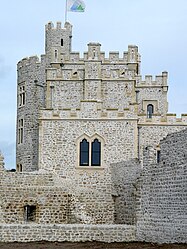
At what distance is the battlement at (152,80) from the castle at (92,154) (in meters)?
0.07

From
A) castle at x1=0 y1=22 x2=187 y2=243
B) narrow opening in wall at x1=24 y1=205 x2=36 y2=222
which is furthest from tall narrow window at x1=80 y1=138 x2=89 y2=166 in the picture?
narrow opening in wall at x1=24 y1=205 x2=36 y2=222

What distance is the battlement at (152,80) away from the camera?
150 ft

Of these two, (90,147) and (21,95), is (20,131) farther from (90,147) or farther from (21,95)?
(90,147)

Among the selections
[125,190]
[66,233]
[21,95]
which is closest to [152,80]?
[21,95]

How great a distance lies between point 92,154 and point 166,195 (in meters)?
13.5

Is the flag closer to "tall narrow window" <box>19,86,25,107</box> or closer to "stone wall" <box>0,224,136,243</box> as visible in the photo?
"tall narrow window" <box>19,86,25,107</box>

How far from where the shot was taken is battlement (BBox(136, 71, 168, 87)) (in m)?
45.8

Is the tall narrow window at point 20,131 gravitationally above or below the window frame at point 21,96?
below

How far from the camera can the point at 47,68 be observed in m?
45.2

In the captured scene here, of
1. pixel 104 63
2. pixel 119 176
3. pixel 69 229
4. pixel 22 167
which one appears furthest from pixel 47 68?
pixel 69 229

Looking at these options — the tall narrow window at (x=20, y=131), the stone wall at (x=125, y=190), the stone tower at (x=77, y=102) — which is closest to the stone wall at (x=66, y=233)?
the stone wall at (x=125, y=190)

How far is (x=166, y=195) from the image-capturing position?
27.0 metres

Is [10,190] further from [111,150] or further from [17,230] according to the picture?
[111,150]

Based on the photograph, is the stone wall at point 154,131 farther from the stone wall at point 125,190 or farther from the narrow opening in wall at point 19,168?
the narrow opening in wall at point 19,168
